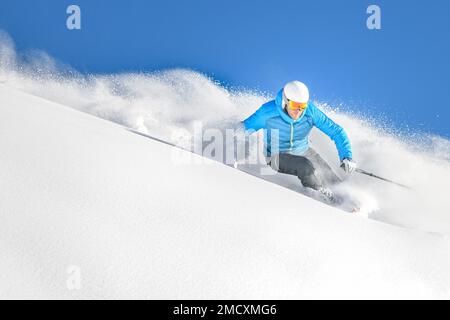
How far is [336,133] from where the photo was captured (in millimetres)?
5238

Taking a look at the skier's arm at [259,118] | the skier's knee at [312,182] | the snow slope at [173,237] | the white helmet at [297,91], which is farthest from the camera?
the skier's arm at [259,118]

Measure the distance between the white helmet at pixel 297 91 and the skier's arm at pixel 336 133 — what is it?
35 centimetres

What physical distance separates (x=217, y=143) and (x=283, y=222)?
4248mm

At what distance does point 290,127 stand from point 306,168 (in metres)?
0.61

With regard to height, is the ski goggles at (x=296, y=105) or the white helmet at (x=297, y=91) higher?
the white helmet at (x=297, y=91)

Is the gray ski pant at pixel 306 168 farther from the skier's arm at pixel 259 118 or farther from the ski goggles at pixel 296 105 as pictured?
the ski goggles at pixel 296 105

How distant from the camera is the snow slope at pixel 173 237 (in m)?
2.19

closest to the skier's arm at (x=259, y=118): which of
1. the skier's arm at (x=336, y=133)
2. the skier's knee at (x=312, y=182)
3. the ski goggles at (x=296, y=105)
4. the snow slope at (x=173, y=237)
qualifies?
the ski goggles at (x=296, y=105)

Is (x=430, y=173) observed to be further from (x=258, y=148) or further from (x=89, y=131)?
(x=89, y=131)

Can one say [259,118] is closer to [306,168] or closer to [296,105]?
[296,105]

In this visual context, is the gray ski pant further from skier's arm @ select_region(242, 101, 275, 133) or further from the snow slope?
the snow slope

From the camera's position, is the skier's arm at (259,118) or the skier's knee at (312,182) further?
the skier's arm at (259,118)
